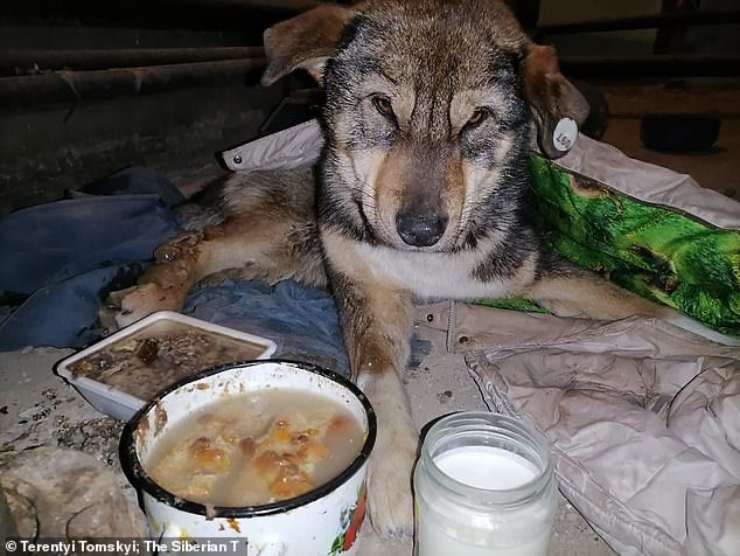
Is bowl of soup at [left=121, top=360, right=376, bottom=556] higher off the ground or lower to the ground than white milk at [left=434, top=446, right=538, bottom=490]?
higher

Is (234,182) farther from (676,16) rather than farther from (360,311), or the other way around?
(676,16)

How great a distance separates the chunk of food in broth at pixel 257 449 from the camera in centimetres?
108

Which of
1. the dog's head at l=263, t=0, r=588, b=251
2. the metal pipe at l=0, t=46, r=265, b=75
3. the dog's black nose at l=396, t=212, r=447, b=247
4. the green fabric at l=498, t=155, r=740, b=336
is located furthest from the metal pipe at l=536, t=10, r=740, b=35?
the dog's black nose at l=396, t=212, r=447, b=247

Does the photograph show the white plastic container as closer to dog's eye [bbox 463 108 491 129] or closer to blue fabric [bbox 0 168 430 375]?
blue fabric [bbox 0 168 430 375]

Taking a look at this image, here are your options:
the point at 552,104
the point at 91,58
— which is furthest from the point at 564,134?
the point at 91,58

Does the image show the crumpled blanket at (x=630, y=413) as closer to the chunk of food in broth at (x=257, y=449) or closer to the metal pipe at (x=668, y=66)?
the chunk of food in broth at (x=257, y=449)

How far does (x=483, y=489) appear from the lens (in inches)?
44.2

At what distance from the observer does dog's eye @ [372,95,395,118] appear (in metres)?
1.74

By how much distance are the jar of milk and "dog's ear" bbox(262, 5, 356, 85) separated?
1080 millimetres

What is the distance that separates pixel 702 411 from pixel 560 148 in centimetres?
80

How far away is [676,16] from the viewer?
14.5ft

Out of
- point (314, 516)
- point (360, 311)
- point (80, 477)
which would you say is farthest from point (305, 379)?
point (360, 311)

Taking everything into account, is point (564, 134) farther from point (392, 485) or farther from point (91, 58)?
point (91, 58)

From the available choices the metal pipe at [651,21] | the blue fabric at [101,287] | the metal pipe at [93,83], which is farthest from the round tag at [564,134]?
the metal pipe at [651,21]
